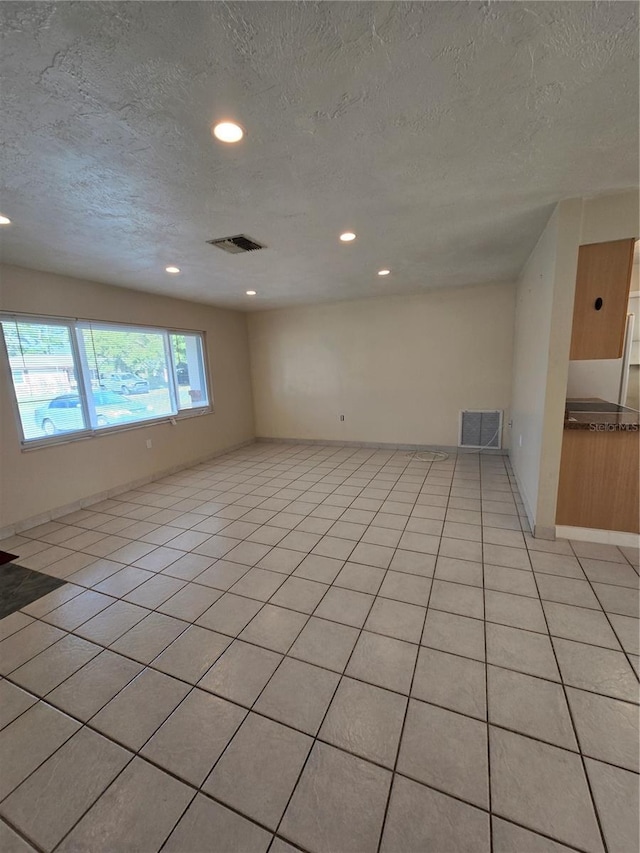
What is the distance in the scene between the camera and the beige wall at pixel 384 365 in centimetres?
496

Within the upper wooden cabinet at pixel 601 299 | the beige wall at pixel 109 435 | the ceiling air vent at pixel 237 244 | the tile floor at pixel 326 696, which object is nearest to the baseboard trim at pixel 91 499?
the beige wall at pixel 109 435

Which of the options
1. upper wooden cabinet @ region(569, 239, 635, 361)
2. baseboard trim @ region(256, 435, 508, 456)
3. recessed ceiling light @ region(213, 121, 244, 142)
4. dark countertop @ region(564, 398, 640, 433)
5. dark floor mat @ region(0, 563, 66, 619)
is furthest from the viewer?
baseboard trim @ region(256, 435, 508, 456)

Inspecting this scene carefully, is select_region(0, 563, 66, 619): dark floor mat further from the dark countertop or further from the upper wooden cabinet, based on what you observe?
the upper wooden cabinet

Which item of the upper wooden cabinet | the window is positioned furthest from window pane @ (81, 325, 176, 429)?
the upper wooden cabinet

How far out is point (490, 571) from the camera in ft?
7.70

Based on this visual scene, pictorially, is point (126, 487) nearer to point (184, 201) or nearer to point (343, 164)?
point (184, 201)

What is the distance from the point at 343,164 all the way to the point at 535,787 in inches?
108

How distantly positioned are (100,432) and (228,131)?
3511 millimetres

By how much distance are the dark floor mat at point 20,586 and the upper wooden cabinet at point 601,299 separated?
4.10 metres

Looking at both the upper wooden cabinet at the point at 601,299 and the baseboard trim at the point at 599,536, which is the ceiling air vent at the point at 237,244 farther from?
the baseboard trim at the point at 599,536

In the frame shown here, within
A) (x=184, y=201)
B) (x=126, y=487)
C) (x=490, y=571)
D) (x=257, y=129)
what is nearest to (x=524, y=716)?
(x=490, y=571)

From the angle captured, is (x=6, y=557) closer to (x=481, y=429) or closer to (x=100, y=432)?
(x=100, y=432)

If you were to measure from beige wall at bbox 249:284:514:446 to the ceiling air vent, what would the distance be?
9.37 feet

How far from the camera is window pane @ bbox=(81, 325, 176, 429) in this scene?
3.92 meters
